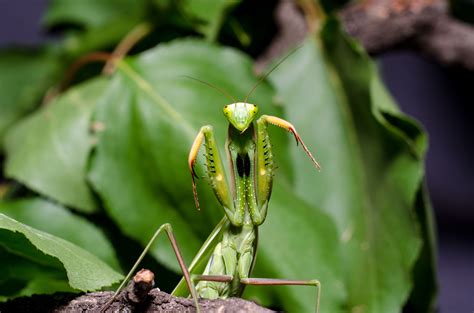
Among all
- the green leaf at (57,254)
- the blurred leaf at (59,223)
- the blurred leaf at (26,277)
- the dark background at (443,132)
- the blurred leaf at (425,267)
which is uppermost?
the green leaf at (57,254)

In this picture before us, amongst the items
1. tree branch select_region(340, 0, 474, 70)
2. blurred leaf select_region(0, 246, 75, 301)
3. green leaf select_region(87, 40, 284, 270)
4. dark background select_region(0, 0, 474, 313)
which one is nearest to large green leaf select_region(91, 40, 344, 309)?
green leaf select_region(87, 40, 284, 270)

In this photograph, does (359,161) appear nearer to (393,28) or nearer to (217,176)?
(393,28)

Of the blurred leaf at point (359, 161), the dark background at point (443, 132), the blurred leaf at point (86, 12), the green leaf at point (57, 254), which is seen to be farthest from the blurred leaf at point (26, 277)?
the dark background at point (443, 132)

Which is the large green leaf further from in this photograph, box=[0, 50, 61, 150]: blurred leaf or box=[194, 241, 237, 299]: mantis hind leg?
box=[0, 50, 61, 150]: blurred leaf

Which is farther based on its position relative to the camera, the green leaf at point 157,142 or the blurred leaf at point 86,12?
the blurred leaf at point 86,12

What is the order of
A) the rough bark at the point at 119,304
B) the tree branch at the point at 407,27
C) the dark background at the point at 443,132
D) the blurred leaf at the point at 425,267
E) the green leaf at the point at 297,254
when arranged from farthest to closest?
the dark background at the point at 443,132 < the tree branch at the point at 407,27 < the blurred leaf at the point at 425,267 < the green leaf at the point at 297,254 < the rough bark at the point at 119,304

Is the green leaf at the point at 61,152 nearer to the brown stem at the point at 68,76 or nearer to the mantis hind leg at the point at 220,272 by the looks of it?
the brown stem at the point at 68,76

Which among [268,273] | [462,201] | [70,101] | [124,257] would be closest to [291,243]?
[268,273]
